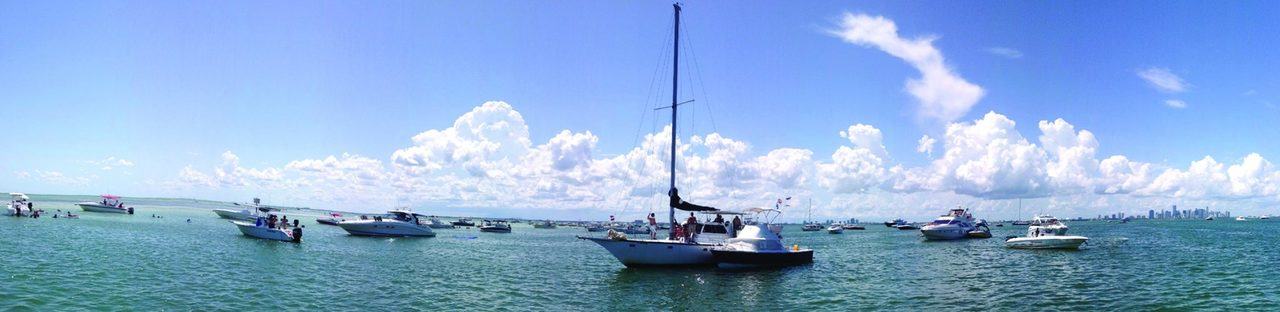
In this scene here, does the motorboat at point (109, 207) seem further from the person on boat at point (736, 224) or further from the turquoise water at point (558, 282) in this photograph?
the person on boat at point (736, 224)

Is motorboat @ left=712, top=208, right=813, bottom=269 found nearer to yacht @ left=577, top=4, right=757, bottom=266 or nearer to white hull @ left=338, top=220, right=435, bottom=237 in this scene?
yacht @ left=577, top=4, right=757, bottom=266

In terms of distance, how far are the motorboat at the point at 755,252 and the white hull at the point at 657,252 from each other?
3.26 feet

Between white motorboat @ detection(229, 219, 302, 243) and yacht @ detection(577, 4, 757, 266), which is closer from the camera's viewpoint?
yacht @ detection(577, 4, 757, 266)

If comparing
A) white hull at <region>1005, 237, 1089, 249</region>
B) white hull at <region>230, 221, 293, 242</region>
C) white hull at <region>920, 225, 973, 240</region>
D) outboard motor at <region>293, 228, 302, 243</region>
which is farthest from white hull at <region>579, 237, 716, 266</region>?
white hull at <region>920, 225, 973, 240</region>

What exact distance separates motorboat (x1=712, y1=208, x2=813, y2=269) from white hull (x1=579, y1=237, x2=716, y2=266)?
3.26 ft

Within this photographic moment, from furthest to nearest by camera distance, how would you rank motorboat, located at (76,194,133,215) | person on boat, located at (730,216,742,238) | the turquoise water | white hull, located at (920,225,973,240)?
motorboat, located at (76,194,133,215) → white hull, located at (920,225,973,240) → person on boat, located at (730,216,742,238) → the turquoise water

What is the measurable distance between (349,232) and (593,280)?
5560 centimetres

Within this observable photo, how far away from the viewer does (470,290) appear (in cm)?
3091

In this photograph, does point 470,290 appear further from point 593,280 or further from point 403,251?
point 403,251

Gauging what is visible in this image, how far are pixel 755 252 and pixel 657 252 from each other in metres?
5.84

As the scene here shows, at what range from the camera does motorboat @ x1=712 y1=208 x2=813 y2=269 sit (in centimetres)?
4012

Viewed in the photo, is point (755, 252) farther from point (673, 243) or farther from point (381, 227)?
point (381, 227)

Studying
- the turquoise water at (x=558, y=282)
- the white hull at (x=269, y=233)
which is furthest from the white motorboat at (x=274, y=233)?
the turquoise water at (x=558, y=282)

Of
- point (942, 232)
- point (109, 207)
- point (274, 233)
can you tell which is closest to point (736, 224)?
point (274, 233)
